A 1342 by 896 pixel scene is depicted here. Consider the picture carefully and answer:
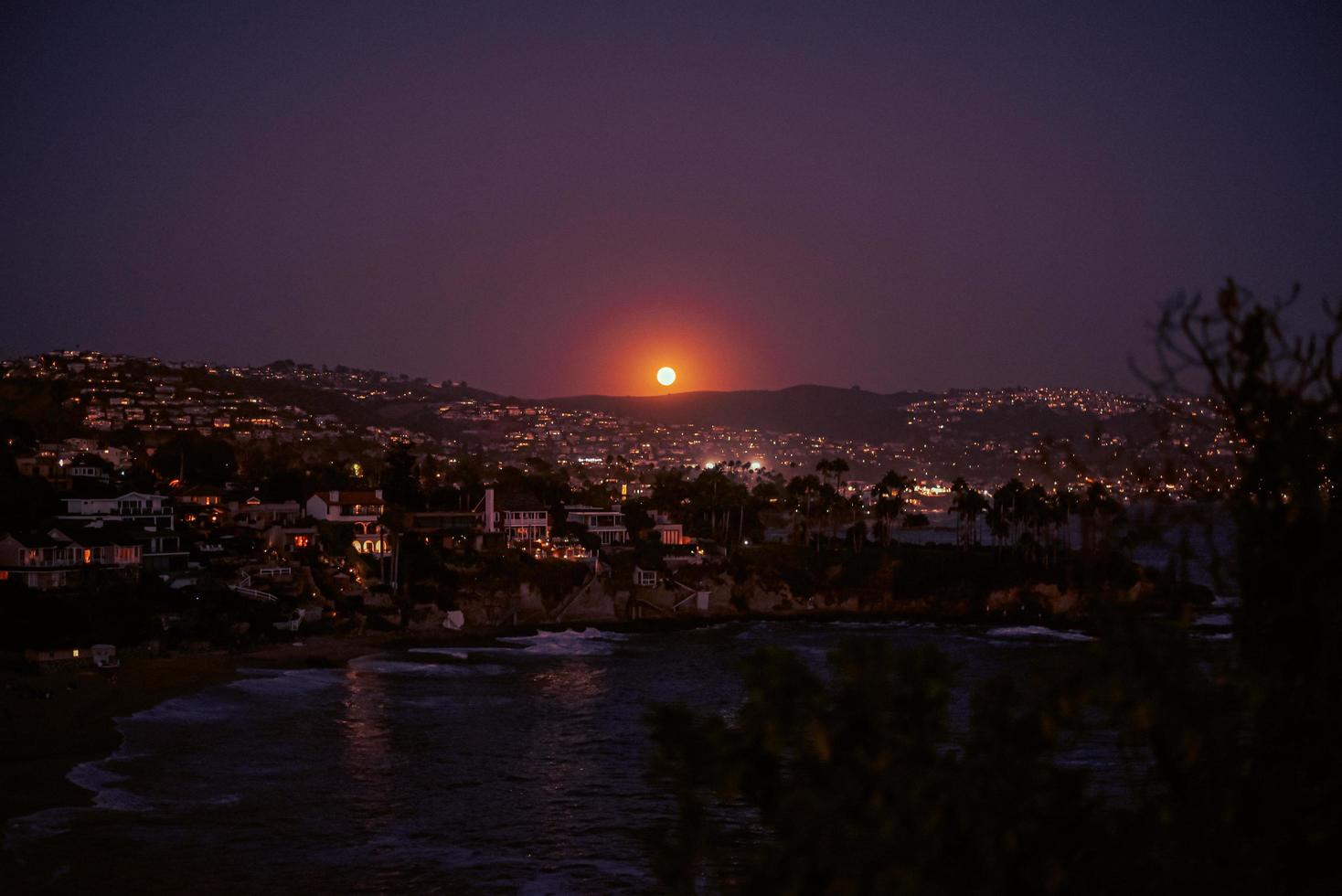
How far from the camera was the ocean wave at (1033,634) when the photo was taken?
2035 inches

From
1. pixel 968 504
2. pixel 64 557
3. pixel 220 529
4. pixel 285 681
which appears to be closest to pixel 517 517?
pixel 220 529

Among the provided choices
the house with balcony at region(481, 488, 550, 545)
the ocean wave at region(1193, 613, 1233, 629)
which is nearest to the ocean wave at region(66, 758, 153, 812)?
the ocean wave at region(1193, 613, 1233, 629)

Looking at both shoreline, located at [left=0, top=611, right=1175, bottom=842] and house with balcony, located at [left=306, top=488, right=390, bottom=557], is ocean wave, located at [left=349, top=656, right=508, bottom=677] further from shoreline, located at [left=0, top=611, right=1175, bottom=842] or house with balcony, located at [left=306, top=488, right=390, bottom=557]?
house with balcony, located at [left=306, top=488, right=390, bottom=557]

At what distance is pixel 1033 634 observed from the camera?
53.7m

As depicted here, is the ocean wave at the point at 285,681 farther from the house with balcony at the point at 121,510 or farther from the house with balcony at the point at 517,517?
the house with balcony at the point at 517,517

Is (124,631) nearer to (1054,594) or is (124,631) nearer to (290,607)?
(290,607)

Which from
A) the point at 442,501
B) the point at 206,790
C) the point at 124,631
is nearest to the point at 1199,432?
the point at 206,790

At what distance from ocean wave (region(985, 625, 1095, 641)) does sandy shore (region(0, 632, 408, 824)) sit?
2761 centimetres

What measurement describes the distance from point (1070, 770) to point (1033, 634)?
166 feet

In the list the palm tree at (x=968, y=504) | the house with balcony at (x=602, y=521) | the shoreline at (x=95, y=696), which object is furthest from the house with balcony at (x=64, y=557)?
the palm tree at (x=968, y=504)

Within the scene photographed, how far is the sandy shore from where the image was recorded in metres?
21.9

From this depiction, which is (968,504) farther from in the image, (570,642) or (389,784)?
(389,784)

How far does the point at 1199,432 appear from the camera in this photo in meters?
7.17

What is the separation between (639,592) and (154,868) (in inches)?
1708
